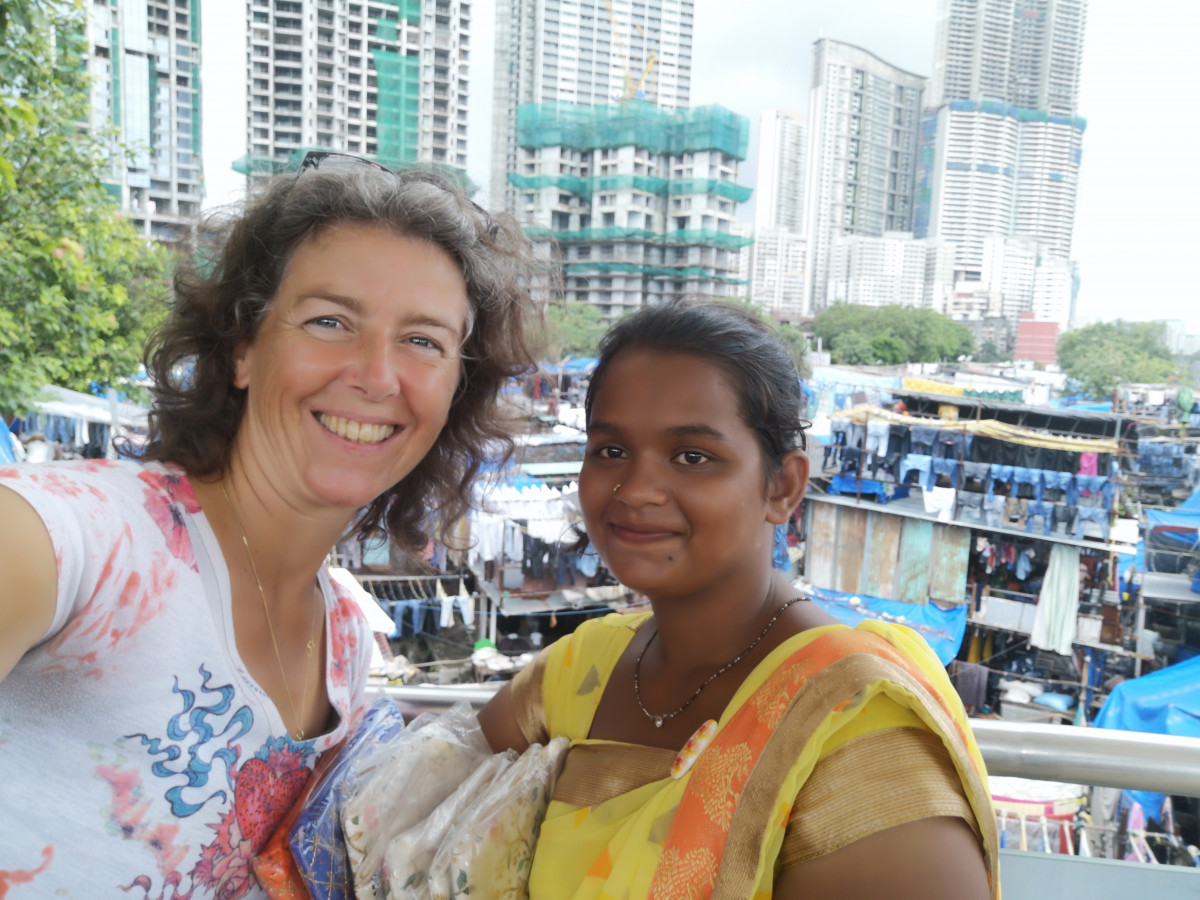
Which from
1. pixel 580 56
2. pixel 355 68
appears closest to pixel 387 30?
pixel 355 68

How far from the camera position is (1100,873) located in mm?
1079

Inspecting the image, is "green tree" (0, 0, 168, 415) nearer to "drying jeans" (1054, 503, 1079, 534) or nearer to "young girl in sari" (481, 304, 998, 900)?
"young girl in sari" (481, 304, 998, 900)

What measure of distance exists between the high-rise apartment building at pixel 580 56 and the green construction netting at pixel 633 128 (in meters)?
0.53

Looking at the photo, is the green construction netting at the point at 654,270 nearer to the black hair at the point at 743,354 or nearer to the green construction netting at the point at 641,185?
the green construction netting at the point at 641,185

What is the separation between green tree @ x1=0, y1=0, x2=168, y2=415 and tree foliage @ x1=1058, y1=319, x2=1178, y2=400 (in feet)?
44.9

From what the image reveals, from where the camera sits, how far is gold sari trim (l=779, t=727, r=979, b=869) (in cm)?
60

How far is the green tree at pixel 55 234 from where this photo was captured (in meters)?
3.39

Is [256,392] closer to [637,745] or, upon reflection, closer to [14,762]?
[14,762]

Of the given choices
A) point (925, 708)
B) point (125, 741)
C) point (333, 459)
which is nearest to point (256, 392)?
point (333, 459)

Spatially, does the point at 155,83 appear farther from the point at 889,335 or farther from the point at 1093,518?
Result: the point at 889,335

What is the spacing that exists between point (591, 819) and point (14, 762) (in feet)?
1.67

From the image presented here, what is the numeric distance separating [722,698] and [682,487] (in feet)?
0.72

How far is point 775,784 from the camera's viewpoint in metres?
0.64

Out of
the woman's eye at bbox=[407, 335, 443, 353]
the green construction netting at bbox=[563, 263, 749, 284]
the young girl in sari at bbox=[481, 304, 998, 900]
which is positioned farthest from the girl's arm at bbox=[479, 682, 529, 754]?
the green construction netting at bbox=[563, 263, 749, 284]
